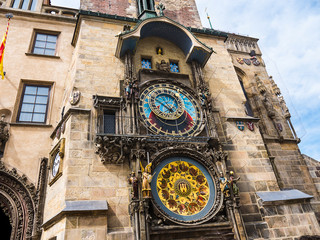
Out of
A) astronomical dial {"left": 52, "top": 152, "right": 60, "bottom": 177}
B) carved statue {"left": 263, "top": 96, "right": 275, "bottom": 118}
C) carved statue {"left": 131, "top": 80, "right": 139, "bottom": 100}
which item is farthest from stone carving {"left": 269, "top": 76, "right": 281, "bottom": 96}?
astronomical dial {"left": 52, "top": 152, "right": 60, "bottom": 177}

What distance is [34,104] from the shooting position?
9.31 meters

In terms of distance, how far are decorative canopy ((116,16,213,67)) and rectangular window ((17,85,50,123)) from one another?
332 centimetres

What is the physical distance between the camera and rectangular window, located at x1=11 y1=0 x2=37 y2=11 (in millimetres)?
11844

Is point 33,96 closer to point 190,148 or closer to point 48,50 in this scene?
point 48,50

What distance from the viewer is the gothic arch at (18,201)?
7195 millimetres

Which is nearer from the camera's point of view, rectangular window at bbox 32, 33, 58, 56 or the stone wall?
rectangular window at bbox 32, 33, 58, 56

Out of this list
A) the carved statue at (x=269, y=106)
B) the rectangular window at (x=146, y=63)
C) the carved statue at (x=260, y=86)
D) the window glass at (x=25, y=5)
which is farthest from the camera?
the carved statue at (x=260, y=86)

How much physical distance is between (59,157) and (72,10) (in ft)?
27.7

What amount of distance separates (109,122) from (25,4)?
8.64 m

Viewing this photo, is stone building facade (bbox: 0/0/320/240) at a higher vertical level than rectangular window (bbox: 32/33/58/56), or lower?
lower

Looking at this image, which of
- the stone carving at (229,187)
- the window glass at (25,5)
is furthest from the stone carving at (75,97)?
the window glass at (25,5)

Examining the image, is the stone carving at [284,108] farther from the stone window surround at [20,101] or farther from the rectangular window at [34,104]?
the rectangular window at [34,104]

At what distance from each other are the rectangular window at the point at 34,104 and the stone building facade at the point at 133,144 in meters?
0.04

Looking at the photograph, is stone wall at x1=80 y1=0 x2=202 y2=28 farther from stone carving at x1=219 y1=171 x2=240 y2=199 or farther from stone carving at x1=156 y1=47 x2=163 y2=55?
stone carving at x1=219 y1=171 x2=240 y2=199
